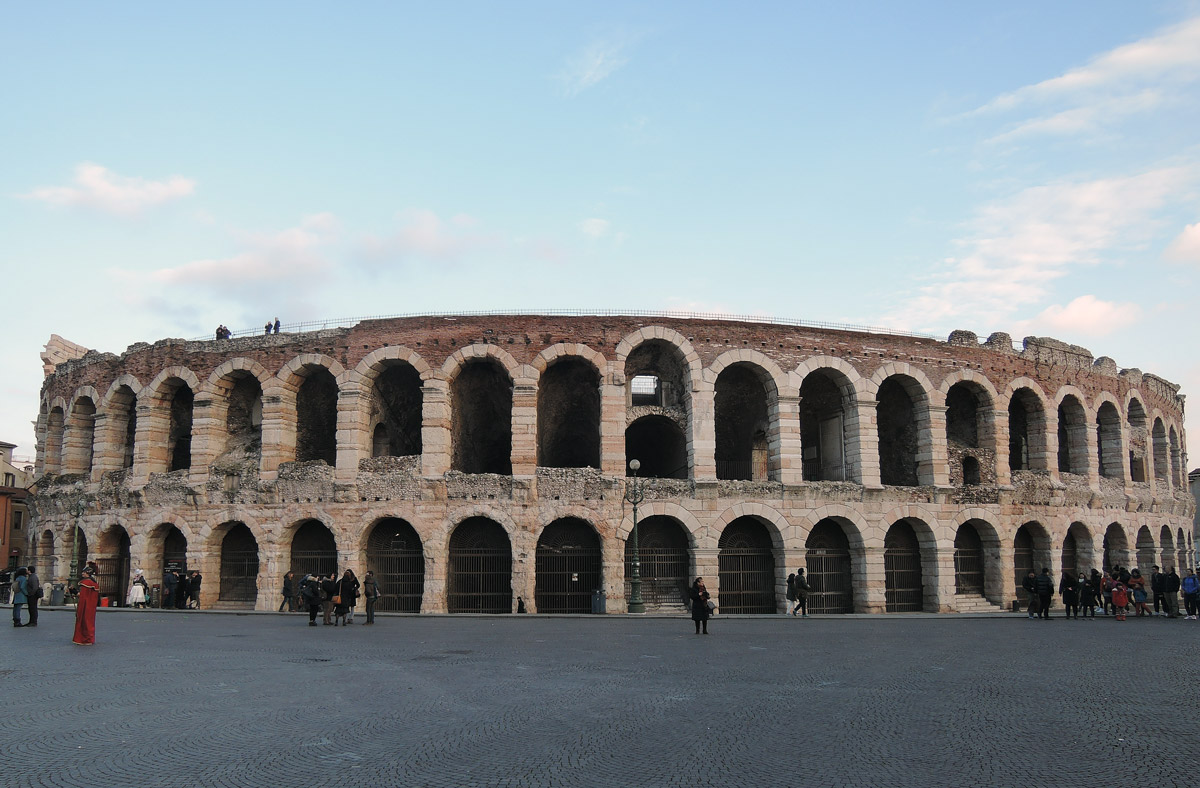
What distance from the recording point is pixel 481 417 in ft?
101

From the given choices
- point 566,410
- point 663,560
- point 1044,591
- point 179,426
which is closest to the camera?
point 1044,591

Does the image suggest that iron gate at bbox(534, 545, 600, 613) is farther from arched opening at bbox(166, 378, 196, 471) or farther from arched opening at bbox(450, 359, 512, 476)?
arched opening at bbox(166, 378, 196, 471)

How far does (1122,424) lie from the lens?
33531 mm

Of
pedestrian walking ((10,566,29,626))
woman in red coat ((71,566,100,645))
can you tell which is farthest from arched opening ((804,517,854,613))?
pedestrian walking ((10,566,29,626))

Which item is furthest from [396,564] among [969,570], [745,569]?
[969,570]

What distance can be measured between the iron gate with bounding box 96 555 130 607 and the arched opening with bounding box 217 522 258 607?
164 inches

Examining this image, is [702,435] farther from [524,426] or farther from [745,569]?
[524,426]

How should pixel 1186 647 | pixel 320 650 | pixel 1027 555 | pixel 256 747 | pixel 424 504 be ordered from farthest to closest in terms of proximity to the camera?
pixel 1027 555 < pixel 424 504 < pixel 1186 647 < pixel 320 650 < pixel 256 747

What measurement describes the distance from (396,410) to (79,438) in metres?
12.9

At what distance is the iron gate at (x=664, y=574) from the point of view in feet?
86.0

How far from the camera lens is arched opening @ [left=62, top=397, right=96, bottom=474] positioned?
104 ft

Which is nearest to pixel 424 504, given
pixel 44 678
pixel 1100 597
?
pixel 44 678

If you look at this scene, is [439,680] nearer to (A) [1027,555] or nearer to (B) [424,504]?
(B) [424,504]

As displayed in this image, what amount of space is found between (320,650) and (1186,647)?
1570 centimetres
